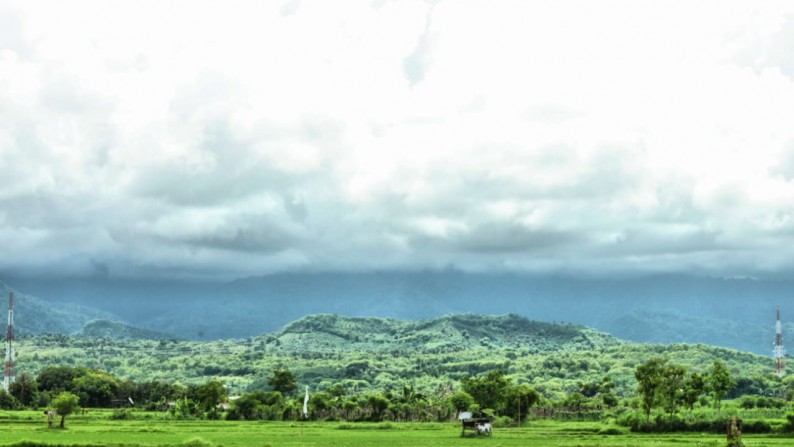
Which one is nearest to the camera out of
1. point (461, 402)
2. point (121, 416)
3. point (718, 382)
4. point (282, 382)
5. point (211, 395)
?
point (718, 382)

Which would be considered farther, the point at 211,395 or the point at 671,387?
the point at 211,395

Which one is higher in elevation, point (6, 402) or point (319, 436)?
point (6, 402)

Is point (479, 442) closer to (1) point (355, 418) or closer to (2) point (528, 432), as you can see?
(2) point (528, 432)

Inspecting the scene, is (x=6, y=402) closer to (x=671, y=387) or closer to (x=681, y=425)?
(x=671, y=387)

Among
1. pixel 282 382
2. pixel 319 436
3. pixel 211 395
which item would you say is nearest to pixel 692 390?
pixel 319 436

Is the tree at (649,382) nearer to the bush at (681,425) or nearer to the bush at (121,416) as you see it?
the bush at (681,425)

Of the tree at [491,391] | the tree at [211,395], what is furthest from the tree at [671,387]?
the tree at [211,395]

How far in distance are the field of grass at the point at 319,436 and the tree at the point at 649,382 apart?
828cm

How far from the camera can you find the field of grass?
3669 inches

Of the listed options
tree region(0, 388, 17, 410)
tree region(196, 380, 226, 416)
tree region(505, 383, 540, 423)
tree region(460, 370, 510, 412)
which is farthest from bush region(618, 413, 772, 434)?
tree region(0, 388, 17, 410)

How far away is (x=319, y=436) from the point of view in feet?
360

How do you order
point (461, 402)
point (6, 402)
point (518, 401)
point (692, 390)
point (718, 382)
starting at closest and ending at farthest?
point (692, 390)
point (718, 382)
point (518, 401)
point (461, 402)
point (6, 402)

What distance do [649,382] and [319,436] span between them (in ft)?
157

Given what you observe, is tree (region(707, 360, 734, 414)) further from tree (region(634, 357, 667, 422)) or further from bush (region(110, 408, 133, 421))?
bush (region(110, 408, 133, 421))
